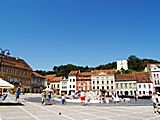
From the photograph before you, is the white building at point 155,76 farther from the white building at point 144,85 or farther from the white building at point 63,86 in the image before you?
the white building at point 63,86

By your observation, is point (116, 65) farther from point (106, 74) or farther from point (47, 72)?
point (106, 74)

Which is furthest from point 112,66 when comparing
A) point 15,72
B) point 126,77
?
point 15,72

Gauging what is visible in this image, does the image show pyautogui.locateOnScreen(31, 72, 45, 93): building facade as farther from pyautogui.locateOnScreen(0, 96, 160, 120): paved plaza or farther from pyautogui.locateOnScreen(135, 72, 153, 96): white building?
pyautogui.locateOnScreen(0, 96, 160, 120): paved plaza

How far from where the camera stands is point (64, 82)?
93.2m

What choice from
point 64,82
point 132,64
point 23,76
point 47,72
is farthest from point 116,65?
point 23,76

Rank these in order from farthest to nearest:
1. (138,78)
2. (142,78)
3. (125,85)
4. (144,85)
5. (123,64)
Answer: (123,64) → (125,85) → (138,78) → (142,78) → (144,85)

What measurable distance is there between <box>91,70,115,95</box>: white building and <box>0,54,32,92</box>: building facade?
27.3m

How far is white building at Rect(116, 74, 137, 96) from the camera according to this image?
3043 inches

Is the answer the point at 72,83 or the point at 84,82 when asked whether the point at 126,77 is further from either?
the point at 72,83

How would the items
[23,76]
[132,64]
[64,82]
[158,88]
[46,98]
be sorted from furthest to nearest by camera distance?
[132,64] < [64,82] < [23,76] < [158,88] < [46,98]

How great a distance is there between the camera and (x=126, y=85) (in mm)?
78375

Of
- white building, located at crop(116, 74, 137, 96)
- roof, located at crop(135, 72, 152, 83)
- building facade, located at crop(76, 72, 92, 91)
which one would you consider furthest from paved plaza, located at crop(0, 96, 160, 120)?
building facade, located at crop(76, 72, 92, 91)

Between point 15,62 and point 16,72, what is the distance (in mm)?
→ 4495

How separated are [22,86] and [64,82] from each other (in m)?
21.6
